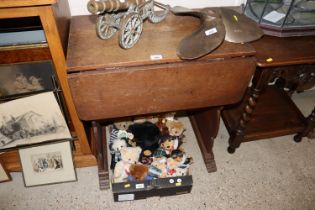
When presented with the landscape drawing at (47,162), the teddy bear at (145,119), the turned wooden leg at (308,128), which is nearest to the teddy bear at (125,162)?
the teddy bear at (145,119)

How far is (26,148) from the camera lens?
4.30 ft

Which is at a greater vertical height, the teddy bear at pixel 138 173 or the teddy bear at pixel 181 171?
the teddy bear at pixel 138 173

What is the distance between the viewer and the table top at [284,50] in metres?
1.11

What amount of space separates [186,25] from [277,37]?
450mm

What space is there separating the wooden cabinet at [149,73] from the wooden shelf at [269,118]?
17.5 inches

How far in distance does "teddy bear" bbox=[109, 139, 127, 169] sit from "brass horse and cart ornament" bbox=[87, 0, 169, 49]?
666 millimetres

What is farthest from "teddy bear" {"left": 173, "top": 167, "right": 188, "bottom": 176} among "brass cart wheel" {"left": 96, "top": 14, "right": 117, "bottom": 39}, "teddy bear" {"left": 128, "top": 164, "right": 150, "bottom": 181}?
"brass cart wheel" {"left": 96, "top": 14, "right": 117, "bottom": 39}

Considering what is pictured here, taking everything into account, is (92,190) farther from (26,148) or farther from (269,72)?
(269,72)

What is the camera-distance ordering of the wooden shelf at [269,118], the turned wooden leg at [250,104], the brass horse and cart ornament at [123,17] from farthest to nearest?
the wooden shelf at [269,118] → the turned wooden leg at [250,104] → the brass horse and cart ornament at [123,17]

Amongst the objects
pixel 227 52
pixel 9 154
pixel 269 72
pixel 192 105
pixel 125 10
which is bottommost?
pixel 9 154

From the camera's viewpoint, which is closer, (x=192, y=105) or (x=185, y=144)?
(x=192, y=105)

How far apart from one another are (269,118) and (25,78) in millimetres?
1381

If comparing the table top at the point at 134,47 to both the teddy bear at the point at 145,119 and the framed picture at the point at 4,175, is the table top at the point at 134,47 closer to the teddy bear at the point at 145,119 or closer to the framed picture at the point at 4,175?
the teddy bear at the point at 145,119

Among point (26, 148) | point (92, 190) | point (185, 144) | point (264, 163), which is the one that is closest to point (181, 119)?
point (185, 144)
